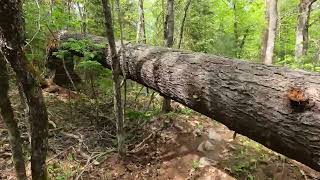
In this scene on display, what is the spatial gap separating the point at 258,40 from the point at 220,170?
68.6 feet

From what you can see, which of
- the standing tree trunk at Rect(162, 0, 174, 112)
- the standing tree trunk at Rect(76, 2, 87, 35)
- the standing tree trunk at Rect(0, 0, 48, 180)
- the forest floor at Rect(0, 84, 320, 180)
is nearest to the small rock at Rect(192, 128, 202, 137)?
the forest floor at Rect(0, 84, 320, 180)

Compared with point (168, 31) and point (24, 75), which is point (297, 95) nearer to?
point (24, 75)

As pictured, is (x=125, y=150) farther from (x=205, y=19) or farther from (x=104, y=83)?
(x=205, y=19)

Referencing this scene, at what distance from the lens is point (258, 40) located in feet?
78.2

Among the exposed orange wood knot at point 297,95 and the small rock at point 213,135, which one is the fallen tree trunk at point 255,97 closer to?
the exposed orange wood knot at point 297,95

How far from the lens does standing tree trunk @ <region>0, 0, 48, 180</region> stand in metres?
2.79

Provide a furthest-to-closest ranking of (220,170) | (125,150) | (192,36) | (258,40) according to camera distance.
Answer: (258,40) → (192,36) → (125,150) → (220,170)

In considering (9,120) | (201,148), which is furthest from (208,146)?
(9,120)

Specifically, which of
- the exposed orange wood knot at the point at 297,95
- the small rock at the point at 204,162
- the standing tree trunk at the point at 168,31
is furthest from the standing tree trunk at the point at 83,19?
the exposed orange wood knot at the point at 297,95

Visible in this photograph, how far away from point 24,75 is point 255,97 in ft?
7.41

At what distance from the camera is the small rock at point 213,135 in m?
5.26

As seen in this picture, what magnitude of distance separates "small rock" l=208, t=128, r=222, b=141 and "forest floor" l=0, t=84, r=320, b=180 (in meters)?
0.02

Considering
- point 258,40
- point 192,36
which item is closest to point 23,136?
point 192,36

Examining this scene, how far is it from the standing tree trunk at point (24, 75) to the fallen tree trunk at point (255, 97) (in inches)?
74.8
